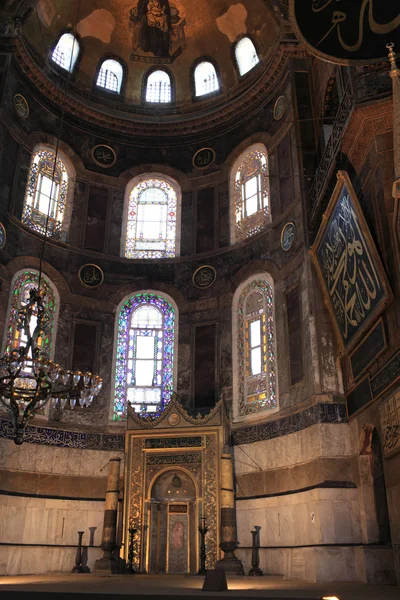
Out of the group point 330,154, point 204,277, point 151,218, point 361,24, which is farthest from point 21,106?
point 361,24

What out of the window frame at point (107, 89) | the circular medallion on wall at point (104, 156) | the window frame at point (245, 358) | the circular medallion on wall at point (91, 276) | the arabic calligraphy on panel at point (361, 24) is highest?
the window frame at point (107, 89)

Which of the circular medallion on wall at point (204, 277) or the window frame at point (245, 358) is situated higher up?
the circular medallion on wall at point (204, 277)

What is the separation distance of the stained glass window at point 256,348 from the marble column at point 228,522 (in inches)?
46.6

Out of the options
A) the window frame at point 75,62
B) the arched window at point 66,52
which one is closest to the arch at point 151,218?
the window frame at point 75,62

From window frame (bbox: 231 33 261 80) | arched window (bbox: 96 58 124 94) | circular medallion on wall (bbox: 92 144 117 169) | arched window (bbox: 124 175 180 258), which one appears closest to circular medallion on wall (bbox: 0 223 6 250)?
arched window (bbox: 124 175 180 258)

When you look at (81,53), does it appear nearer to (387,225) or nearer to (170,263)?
(170,263)

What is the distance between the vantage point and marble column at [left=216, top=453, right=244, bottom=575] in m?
9.98

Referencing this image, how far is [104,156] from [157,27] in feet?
12.5

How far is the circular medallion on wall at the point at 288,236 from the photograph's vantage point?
11.6 metres

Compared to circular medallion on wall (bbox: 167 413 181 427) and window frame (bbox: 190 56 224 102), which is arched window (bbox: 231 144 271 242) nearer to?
window frame (bbox: 190 56 224 102)

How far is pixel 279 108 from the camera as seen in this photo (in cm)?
1315

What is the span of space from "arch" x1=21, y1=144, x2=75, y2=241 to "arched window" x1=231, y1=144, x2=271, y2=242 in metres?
3.75

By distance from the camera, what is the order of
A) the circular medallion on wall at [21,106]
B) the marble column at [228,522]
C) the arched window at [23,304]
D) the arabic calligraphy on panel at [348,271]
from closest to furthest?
the arabic calligraphy on panel at [348,271], the marble column at [228,522], the arched window at [23,304], the circular medallion on wall at [21,106]

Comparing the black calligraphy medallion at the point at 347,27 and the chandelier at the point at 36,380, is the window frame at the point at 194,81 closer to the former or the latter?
the black calligraphy medallion at the point at 347,27
